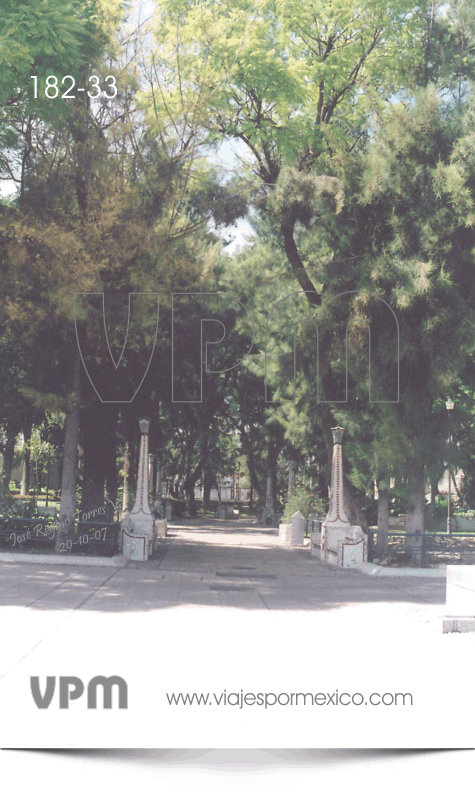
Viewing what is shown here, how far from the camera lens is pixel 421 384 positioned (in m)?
19.6

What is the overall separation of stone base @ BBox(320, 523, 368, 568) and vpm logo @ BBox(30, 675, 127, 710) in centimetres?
1398

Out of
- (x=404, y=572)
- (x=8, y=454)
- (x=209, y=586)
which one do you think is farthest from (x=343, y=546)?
(x=8, y=454)

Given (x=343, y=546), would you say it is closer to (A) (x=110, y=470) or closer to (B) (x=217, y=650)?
(A) (x=110, y=470)

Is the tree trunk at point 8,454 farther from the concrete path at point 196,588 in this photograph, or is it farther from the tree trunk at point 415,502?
the tree trunk at point 415,502

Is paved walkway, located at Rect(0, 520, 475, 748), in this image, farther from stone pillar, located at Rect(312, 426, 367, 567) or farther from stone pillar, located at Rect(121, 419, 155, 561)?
stone pillar, located at Rect(312, 426, 367, 567)

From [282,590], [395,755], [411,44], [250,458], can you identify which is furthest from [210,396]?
[395,755]

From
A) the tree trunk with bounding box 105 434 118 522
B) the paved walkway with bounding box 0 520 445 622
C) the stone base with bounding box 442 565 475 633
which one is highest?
the tree trunk with bounding box 105 434 118 522

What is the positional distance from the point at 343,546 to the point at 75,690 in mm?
14118

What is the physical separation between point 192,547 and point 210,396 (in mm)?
12222

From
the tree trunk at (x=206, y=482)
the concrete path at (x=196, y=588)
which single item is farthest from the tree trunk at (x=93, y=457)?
the tree trunk at (x=206, y=482)

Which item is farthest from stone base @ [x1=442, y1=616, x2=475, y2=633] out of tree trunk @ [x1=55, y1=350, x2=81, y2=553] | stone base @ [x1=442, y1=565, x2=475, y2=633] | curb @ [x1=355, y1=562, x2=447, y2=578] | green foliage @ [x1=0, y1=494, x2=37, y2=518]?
green foliage @ [x1=0, y1=494, x2=37, y2=518]

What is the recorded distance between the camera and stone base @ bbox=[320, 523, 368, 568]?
19.2m

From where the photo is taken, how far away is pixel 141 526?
19.8 m

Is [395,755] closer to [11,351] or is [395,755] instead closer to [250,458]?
[11,351]
